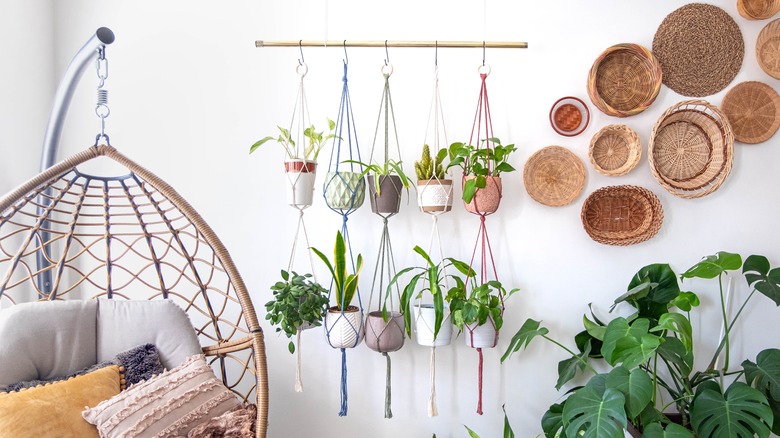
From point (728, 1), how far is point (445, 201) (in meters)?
1.51

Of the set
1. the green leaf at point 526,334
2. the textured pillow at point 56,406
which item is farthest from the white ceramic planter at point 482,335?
the textured pillow at point 56,406

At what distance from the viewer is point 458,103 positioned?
217cm

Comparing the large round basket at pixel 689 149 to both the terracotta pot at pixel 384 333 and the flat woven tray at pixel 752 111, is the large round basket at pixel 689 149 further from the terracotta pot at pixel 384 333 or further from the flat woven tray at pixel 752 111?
the terracotta pot at pixel 384 333

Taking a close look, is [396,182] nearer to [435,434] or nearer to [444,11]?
[444,11]

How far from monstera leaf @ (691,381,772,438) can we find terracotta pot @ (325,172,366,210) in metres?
1.44

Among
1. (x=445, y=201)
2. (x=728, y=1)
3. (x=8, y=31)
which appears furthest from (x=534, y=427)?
(x=8, y=31)

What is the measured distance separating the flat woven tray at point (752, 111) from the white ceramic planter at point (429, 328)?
1.47 metres

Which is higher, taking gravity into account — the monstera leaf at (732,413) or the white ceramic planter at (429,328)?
the white ceramic planter at (429,328)

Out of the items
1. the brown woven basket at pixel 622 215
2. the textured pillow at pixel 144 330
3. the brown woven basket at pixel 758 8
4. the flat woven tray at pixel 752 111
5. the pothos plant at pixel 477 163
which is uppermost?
the brown woven basket at pixel 758 8

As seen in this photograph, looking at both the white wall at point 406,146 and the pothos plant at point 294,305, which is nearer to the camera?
the pothos plant at point 294,305

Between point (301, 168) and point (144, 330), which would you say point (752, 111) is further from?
point (144, 330)

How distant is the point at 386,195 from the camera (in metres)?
1.95

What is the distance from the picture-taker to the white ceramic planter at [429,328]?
1952 mm

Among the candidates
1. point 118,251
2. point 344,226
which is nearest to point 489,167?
point 344,226
